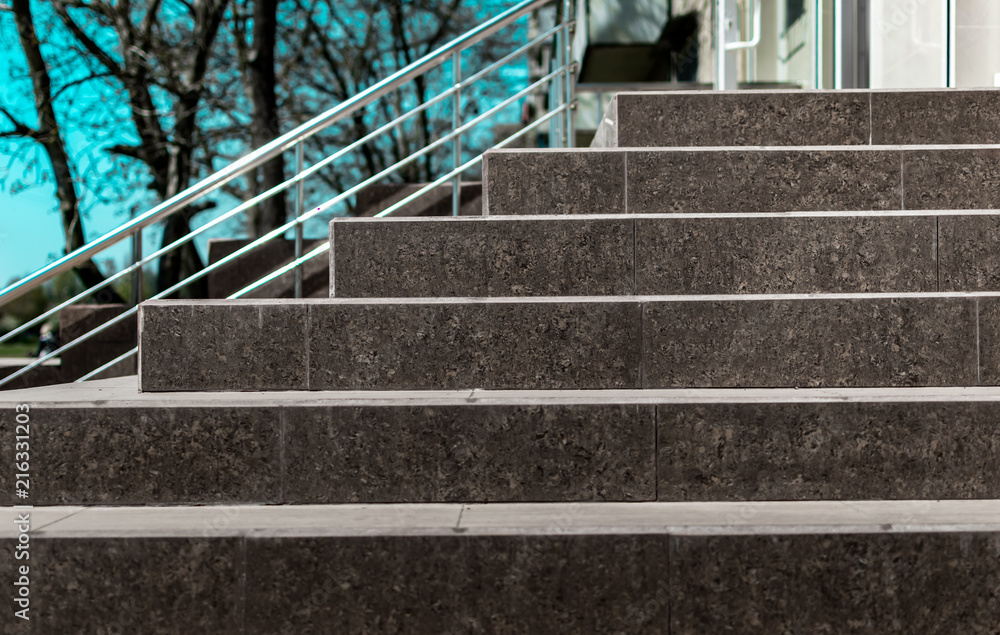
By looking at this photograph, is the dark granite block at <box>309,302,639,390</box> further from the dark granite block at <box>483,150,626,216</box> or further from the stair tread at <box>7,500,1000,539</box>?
the dark granite block at <box>483,150,626,216</box>

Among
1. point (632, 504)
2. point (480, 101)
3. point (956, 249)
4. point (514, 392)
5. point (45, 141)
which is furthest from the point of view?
point (480, 101)

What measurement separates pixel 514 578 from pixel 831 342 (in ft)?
5.38

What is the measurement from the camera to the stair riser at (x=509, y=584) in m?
2.62

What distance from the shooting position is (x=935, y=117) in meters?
4.79

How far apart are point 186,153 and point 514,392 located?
33.9ft

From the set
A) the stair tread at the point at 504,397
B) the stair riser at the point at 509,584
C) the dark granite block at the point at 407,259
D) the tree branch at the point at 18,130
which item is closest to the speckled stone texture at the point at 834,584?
the stair riser at the point at 509,584

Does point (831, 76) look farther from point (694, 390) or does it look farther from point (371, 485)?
point (371, 485)

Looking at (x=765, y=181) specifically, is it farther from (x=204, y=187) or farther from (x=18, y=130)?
(x=18, y=130)

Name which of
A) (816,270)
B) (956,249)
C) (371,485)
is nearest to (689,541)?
(371,485)

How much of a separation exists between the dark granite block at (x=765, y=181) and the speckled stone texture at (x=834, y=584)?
206 cm

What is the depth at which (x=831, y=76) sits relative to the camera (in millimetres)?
8477

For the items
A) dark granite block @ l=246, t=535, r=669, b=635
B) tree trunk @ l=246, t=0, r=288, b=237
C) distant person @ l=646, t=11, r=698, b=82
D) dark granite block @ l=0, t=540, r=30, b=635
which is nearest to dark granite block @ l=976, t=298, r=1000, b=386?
dark granite block @ l=246, t=535, r=669, b=635

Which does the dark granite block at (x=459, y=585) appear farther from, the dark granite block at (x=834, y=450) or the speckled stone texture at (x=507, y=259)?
the speckled stone texture at (x=507, y=259)

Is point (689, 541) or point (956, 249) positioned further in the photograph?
point (956, 249)
